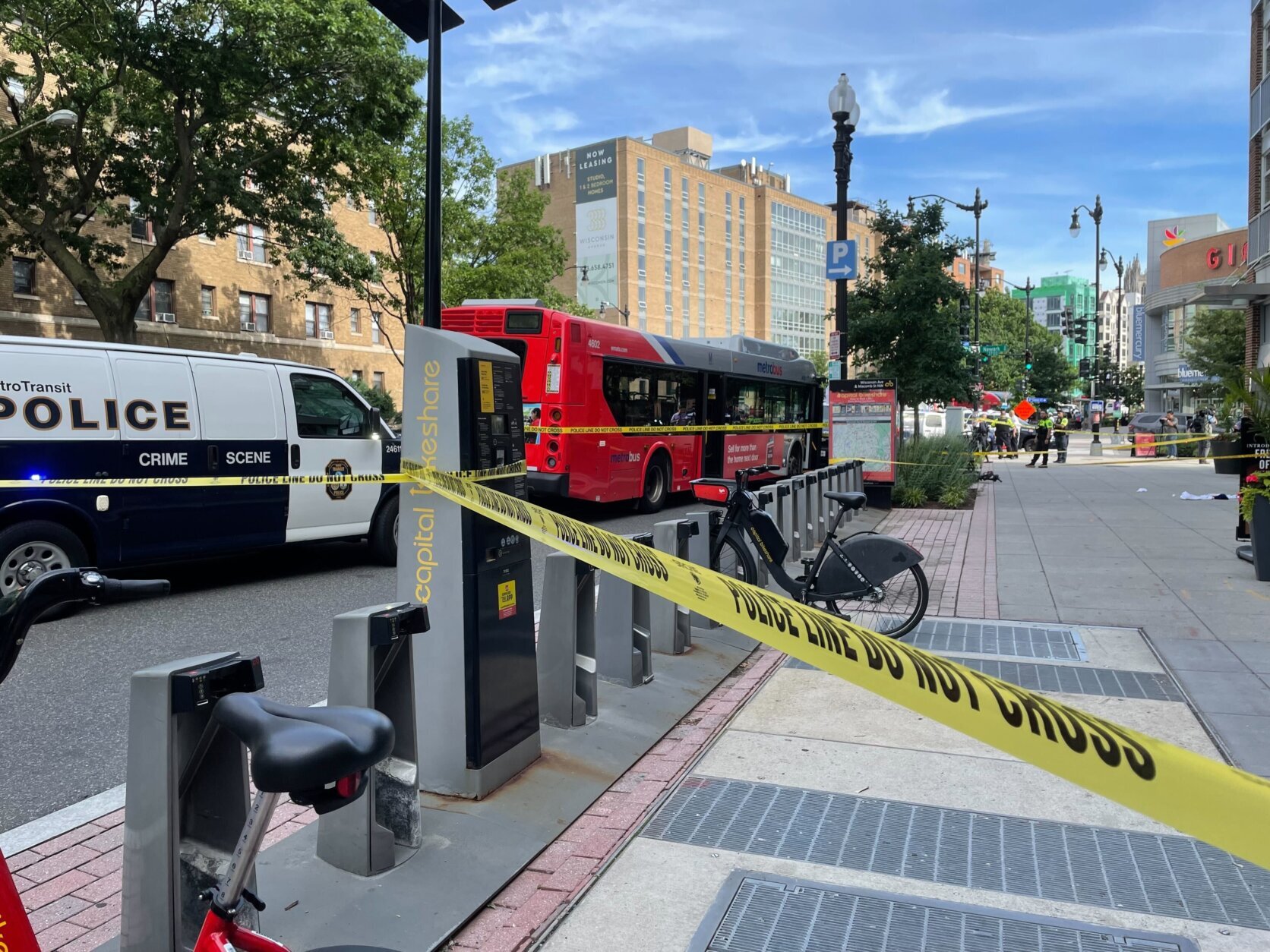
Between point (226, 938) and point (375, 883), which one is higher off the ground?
point (226, 938)

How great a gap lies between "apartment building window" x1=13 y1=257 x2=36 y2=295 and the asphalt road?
2722 centimetres

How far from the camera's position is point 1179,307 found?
55031mm

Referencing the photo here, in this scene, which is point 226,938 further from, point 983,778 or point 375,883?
point 983,778

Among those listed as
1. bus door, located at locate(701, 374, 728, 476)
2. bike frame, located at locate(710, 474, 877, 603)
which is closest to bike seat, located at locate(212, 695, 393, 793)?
bike frame, located at locate(710, 474, 877, 603)

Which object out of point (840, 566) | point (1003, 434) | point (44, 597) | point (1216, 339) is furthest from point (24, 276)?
point (1216, 339)

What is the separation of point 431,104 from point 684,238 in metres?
93.0

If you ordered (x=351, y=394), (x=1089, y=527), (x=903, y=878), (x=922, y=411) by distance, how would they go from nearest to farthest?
(x=903, y=878) < (x=351, y=394) < (x=1089, y=527) < (x=922, y=411)

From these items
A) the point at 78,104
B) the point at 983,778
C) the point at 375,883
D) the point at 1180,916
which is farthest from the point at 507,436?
the point at 78,104

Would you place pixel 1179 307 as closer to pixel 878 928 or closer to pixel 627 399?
pixel 627 399

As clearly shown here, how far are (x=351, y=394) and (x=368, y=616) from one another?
6.80 metres

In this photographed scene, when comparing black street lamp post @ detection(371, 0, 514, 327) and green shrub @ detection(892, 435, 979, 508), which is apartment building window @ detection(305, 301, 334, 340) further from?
black street lamp post @ detection(371, 0, 514, 327)

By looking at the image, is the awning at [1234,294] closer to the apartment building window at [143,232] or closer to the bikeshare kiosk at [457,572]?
the bikeshare kiosk at [457,572]

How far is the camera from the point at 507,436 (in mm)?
4047

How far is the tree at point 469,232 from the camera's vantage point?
33.1 m
